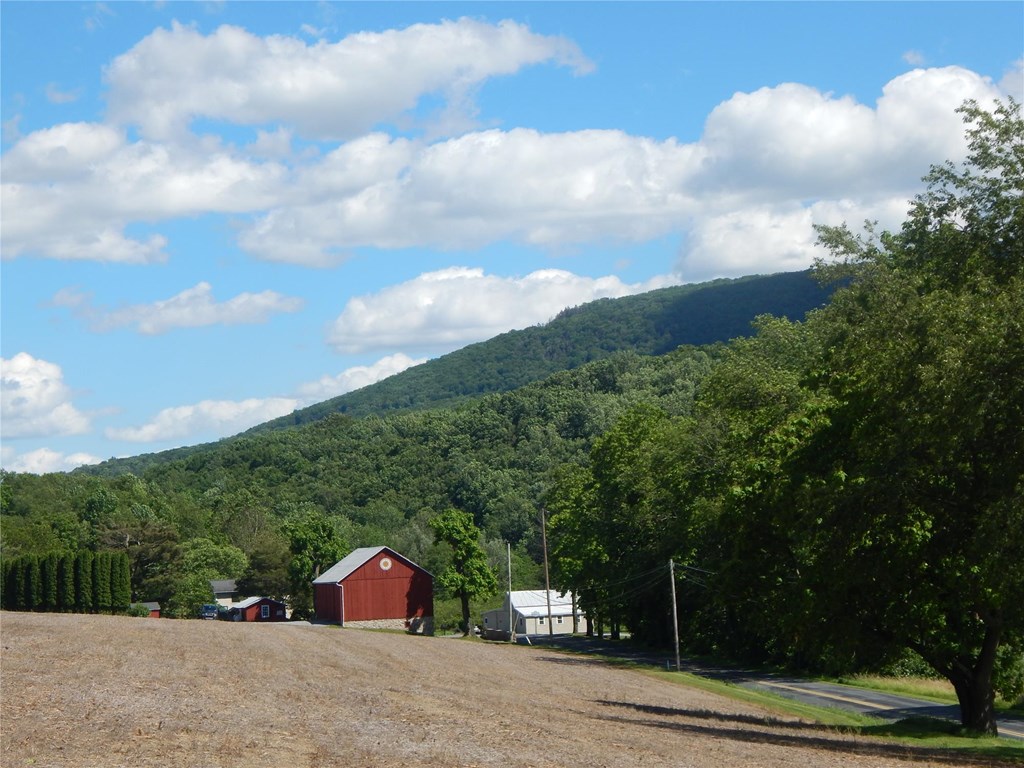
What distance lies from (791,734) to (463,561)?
198 feet

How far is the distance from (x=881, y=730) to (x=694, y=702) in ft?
26.1

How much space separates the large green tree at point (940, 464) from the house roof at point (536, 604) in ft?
240

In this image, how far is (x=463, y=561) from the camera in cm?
8700

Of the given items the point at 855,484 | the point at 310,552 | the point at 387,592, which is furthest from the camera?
the point at 310,552

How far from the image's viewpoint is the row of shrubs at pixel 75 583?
89.1 meters

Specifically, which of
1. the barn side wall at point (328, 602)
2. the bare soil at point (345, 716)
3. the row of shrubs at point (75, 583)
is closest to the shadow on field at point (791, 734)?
the bare soil at point (345, 716)

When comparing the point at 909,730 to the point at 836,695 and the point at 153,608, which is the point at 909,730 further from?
the point at 153,608

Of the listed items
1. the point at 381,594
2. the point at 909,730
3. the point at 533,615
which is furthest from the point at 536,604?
the point at 909,730

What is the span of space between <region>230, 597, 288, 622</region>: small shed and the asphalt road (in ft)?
160

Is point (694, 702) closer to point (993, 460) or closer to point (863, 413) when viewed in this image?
point (863, 413)

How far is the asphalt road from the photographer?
133 ft

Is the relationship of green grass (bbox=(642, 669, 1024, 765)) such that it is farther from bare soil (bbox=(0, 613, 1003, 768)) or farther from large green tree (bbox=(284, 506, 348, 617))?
large green tree (bbox=(284, 506, 348, 617))

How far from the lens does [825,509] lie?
27391 mm

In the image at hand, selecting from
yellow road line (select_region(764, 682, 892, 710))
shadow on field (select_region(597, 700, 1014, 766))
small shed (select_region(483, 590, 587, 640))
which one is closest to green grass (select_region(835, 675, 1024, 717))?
yellow road line (select_region(764, 682, 892, 710))
